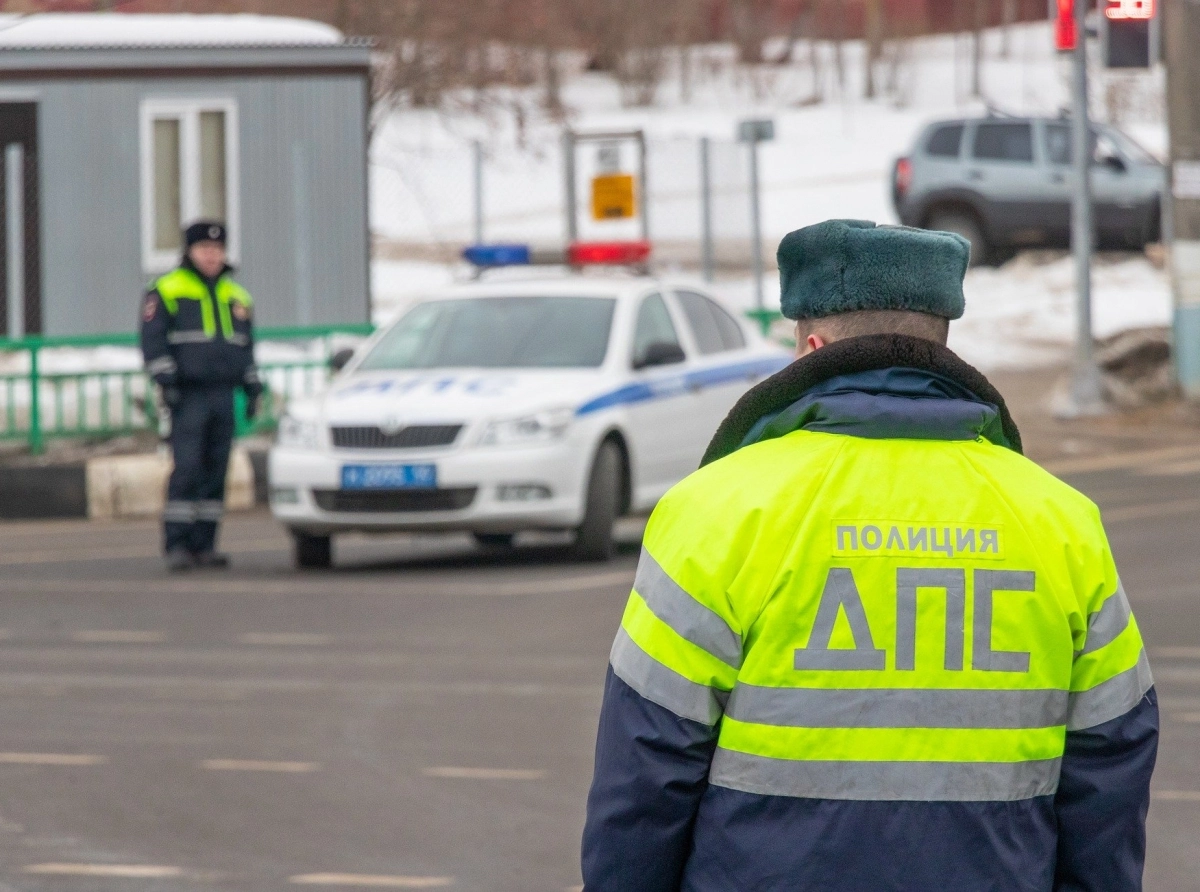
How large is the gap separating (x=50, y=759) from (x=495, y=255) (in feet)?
27.1

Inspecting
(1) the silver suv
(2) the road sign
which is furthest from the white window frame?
(1) the silver suv

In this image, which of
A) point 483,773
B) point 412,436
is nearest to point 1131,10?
point 412,436

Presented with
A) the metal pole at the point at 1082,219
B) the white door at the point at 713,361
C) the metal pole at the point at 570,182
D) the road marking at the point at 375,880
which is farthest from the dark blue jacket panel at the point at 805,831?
the metal pole at the point at 570,182

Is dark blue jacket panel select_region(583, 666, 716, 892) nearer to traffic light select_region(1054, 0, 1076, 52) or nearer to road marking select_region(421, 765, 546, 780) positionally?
road marking select_region(421, 765, 546, 780)

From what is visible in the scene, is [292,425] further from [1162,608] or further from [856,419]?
[856,419]

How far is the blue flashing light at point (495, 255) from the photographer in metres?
15.0

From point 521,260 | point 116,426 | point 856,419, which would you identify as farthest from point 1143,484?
point 856,419

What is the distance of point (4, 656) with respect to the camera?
9430 millimetres

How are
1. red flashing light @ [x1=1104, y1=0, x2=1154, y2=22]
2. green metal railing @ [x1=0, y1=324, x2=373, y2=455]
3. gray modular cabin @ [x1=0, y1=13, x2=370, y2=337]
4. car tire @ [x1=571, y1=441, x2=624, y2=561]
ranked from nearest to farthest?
car tire @ [x1=571, y1=441, x2=624, y2=561] → green metal railing @ [x1=0, y1=324, x2=373, y2=455] → red flashing light @ [x1=1104, y1=0, x2=1154, y2=22] → gray modular cabin @ [x1=0, y1=13, x2=370, y2=337]

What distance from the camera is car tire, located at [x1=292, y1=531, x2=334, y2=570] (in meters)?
12.2

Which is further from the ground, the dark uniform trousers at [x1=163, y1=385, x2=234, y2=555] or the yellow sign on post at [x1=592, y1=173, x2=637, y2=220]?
the yellow sign on post at [x1=592, y1=173, x2=637, y2=220]

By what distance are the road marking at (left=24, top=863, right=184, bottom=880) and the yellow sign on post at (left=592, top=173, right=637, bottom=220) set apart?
1476cm

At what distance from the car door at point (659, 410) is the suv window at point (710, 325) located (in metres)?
0.29

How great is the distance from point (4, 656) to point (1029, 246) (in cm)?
2171
